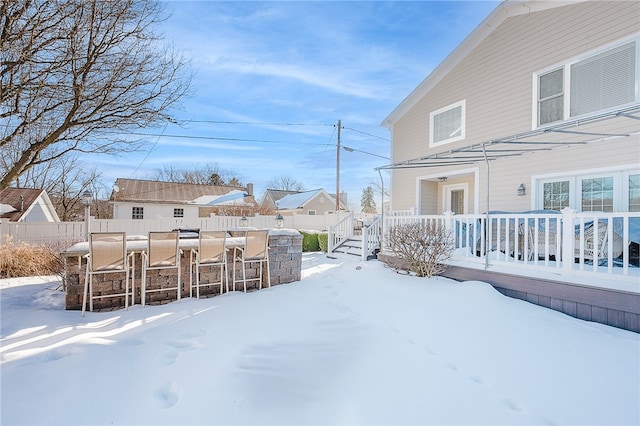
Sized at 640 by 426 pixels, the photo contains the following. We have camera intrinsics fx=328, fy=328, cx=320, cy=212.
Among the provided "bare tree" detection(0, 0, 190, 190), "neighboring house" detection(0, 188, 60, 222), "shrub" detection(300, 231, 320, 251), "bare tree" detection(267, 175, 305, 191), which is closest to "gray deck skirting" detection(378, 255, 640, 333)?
"bare tree" detection(0, 0, 190, 190)

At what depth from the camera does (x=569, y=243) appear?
4473 mm

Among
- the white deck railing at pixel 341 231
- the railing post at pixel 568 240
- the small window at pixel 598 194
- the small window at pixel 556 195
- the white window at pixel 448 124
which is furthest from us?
the white deck railing at pixel 341 231

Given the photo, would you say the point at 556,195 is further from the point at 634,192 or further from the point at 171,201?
the point at 171,201

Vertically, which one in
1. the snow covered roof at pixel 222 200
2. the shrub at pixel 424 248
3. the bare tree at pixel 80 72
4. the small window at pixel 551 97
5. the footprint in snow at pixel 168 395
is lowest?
the footprint in snow at pixel 168 395

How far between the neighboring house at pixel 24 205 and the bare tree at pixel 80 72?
12.6 meters

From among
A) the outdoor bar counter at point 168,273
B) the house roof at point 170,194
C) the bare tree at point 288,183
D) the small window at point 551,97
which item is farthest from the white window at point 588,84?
the bare tree at point 288,183

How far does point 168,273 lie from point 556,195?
771 centimetres

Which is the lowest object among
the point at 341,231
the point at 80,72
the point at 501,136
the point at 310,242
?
the point at 310,242

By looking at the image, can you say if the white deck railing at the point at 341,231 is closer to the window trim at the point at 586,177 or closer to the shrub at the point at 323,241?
the shrub at the point at 323,241

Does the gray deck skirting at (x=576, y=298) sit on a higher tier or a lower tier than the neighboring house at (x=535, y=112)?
lower

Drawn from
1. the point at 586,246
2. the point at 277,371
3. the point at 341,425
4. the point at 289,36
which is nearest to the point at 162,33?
the point at 289,36

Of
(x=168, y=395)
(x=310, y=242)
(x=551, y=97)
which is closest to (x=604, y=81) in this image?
(x=551, y=97)

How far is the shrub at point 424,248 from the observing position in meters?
5.84

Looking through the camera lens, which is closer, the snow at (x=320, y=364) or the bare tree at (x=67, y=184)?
the snow at (x=320, y=364)
